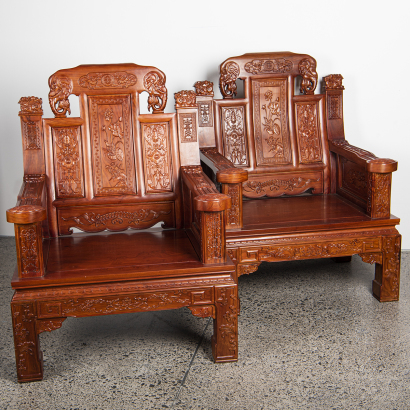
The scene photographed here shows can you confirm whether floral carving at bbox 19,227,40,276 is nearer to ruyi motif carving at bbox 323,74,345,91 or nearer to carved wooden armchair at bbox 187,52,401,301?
carved wooden armchair at bbox 187,52,401,301

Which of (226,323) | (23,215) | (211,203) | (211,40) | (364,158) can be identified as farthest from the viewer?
(211,40)

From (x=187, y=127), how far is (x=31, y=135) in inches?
28.5

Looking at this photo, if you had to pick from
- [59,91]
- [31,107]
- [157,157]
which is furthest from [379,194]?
[31,107]

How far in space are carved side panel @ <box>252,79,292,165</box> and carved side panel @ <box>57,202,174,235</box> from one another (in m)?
0.78

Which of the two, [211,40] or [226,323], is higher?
[211,40]

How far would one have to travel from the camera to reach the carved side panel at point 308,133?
320cm

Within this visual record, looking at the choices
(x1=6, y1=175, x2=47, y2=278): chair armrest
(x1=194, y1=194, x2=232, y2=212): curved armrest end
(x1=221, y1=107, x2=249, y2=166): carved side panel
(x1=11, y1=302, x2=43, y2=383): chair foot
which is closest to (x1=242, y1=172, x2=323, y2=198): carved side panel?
Result: (x1=221, y1=107, x2=249, y2=166): carved side panel

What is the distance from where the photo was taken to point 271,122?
3191mm

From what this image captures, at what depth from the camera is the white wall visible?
335 centimetres

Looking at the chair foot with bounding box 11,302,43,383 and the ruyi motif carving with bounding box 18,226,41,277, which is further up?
the ruyi motif carving with bounding box 18,226,41,277

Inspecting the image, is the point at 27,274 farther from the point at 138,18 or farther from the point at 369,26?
the point at 369,26

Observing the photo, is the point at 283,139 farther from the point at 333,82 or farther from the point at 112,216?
the point at 112,216

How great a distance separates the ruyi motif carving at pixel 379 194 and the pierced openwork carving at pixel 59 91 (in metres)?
1.48

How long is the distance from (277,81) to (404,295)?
4.43 feet
